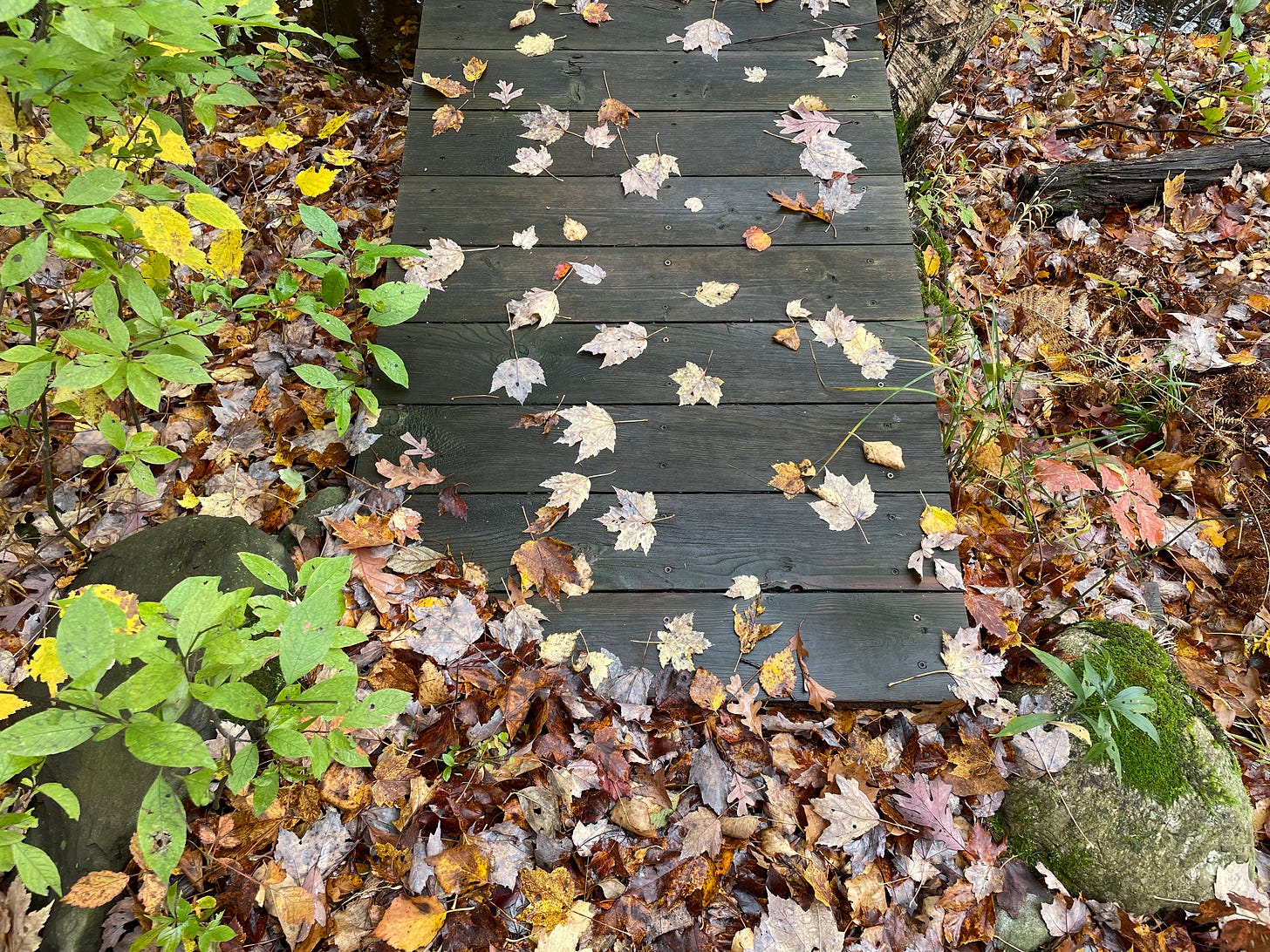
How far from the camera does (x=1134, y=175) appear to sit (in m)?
3.99

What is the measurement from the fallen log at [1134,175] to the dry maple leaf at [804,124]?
1.46 m

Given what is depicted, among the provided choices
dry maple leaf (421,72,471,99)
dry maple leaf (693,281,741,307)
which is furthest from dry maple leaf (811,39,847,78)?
dry maple leaf (421,72,471,99)

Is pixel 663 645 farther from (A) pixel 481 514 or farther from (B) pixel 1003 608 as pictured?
(B) pixel 1003 608

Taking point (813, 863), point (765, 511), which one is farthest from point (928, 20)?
point (813, 863)

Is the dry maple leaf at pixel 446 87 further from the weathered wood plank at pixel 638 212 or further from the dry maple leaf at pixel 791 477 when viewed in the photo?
the dry maple leaf at pixel 791 477

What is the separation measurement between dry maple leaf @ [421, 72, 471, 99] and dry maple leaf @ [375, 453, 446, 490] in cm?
179

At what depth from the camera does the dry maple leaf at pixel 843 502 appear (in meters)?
2.49

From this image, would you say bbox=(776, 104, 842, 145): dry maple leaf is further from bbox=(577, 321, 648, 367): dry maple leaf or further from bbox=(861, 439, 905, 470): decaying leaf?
bbox=(861, 439, 905, 470): decaying leaf

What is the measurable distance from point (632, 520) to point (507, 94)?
206cm

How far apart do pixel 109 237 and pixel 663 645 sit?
1927mm

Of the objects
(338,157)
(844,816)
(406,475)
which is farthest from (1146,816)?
(338,157)

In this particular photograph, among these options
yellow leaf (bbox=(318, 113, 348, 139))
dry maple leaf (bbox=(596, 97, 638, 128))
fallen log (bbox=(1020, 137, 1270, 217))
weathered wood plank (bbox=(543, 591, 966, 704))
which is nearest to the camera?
weathered wood plank (bbox=(543, 591, 966, 704))

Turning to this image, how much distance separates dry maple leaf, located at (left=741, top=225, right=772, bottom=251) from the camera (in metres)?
2.95

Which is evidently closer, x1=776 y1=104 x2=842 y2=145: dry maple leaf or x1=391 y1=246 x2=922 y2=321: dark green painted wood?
x1=391 y1=246 x2=922 y2=321: dark green painted wood
